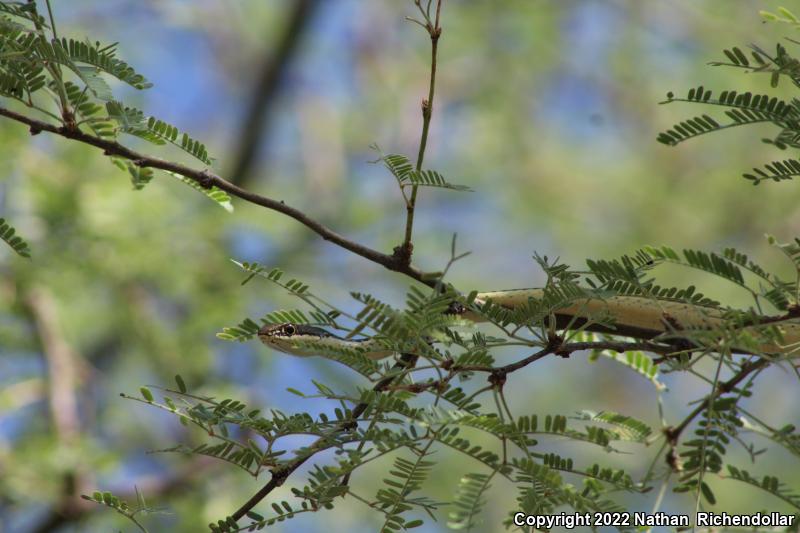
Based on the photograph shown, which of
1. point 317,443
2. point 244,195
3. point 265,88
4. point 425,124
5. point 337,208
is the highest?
point 265,88

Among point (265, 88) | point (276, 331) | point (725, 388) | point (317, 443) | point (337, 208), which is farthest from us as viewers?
point (265, 88)

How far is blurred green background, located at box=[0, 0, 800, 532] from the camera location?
6953 mm

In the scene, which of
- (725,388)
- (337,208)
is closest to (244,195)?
(725,388)

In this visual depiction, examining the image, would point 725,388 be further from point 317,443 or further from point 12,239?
Answer: point 12,239

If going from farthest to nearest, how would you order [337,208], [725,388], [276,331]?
[337,208] → [276,331] → [725,388]

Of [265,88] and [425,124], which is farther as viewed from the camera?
[265,88]

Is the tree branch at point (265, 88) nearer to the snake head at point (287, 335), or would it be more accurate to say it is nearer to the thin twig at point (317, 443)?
the snake head at point (287, 335)

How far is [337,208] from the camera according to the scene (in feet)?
31.5

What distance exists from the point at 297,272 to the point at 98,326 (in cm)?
225

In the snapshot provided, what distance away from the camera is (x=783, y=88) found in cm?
869

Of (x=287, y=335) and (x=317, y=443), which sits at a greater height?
(x=287, y=335)

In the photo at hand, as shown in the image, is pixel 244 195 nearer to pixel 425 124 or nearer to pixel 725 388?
pixel 425 124

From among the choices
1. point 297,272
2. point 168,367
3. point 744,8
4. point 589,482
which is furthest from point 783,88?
point 589,482

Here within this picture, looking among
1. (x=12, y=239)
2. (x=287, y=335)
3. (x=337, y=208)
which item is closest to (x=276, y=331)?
(x=287, y=335)
